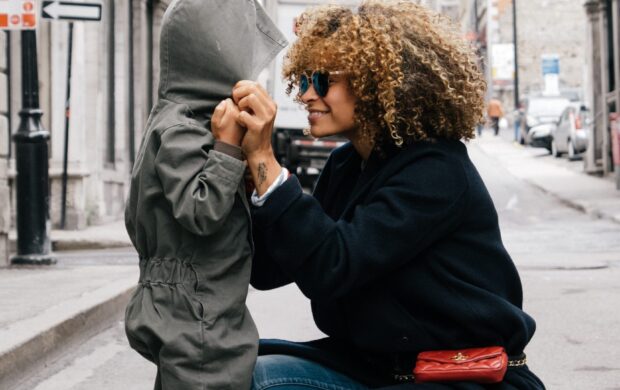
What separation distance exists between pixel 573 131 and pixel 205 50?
2895 cm

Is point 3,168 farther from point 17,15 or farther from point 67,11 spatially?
point 67,11

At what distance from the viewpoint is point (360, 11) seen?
2705mm

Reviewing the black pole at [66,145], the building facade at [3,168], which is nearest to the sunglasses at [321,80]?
the building facade at [3,168]

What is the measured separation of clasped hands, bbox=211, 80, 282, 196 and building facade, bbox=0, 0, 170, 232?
1137 centimetres

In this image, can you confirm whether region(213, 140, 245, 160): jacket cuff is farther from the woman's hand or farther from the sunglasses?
the sunglasses

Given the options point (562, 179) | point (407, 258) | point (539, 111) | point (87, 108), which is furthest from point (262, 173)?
point (539, 111)

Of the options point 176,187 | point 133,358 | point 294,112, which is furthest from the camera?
point 294,112

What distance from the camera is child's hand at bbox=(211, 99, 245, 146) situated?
2.45 meters

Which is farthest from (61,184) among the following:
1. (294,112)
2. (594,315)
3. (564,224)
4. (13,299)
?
(294,112)

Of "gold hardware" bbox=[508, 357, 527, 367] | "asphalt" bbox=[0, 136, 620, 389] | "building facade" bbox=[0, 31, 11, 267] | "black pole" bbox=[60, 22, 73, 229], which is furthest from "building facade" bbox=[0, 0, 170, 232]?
"gold hardware" bbox=[508, 357, 527, 367]

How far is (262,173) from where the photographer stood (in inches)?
98.6

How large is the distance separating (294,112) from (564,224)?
11043 millimetres

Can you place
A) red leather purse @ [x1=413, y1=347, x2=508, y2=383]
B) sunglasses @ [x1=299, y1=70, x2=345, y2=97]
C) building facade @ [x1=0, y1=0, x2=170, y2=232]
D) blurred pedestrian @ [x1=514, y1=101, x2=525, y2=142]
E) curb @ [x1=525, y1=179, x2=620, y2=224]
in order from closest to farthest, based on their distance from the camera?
1. red leather purse @ [x1=413, y1=347, x2=508, y2=383]
2. sunglasses @ [x1=299, y1=70, x2=345, y2=97]
3. building facade @ [x1=0, y1=0, x2=170, y2=232]
4. curb @ [x1=525, y1=179, x2=620, y2=224]
5. blurred pedestrian @ [x1=514, y1=101, x2=525, y2=142]

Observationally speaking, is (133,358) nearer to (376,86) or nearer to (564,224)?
(376,86)
